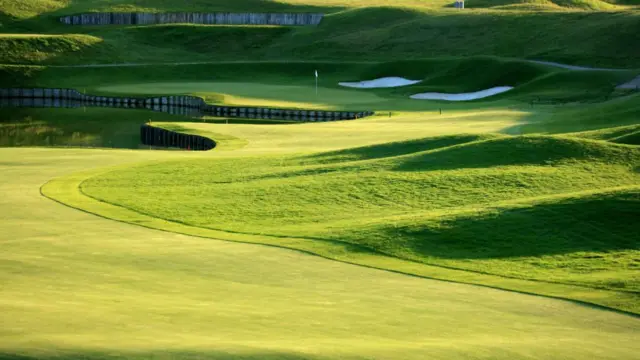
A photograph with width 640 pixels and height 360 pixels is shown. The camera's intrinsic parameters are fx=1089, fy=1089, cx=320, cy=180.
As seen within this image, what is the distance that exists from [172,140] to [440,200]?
26662 millimetres

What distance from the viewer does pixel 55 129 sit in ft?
190

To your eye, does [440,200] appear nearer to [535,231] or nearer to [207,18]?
[535,231]

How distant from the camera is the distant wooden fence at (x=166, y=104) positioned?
6128 centimetres

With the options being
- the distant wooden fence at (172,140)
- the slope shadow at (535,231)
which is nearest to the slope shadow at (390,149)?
the slope shadow at (535,231)

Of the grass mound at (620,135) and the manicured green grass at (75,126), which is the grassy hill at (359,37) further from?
the grass mound at (620,135)

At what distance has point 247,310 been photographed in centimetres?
1298

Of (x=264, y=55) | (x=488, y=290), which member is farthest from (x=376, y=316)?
(x=264, y=55)

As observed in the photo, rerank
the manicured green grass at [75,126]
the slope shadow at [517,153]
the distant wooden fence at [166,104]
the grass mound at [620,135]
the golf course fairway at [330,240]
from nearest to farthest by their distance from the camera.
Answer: the golf course fairway at [330,240], the slope shadow at [517,153], the grass mound at [620,135], the manicured green grass at [75,126], the distant wooden fence at [166,104]

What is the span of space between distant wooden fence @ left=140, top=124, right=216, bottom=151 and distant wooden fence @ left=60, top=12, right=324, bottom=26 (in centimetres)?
5456

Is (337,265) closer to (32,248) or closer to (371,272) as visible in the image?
(371,272)

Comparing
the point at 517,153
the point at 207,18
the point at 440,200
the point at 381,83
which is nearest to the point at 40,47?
the point at 207,18

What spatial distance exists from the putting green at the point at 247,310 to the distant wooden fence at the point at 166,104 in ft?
140

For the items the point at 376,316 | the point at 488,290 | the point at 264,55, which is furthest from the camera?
the point at 264,55

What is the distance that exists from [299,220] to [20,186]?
835 centimetres
